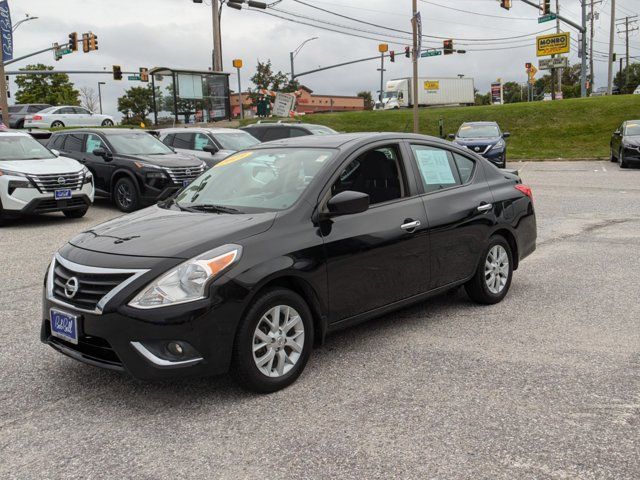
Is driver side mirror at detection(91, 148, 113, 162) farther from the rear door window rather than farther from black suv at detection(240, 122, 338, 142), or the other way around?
the rear door window

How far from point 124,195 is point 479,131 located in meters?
13.7

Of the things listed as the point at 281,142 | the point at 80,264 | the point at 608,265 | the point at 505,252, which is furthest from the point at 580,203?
the point at 80,264

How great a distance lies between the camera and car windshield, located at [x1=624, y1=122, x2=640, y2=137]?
69.8ft

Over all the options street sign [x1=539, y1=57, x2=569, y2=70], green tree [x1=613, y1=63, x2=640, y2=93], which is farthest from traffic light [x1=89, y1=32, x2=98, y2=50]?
green tree [x1=613, y1=63, x2=640, y2=93]

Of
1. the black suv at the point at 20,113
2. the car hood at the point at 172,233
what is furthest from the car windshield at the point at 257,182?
the black suv at the point at 20,113

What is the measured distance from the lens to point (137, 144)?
1372cm

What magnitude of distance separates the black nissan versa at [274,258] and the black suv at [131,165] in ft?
24.6

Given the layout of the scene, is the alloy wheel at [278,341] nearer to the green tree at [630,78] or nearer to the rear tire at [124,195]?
the rear tire at [124,195]

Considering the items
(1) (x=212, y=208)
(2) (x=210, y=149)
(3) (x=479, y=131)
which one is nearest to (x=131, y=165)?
(2) (x=210, y=149)

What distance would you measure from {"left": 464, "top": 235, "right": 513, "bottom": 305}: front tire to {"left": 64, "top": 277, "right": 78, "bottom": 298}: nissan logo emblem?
3309 millimetres

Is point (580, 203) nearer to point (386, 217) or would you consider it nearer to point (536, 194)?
point (536, 194)

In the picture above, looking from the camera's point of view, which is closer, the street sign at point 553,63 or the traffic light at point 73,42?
the traffic light at point 73,42

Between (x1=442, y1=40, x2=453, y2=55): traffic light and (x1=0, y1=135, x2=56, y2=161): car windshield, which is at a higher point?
(x1=442, y1=40, x2=453, y2=55): traffic light

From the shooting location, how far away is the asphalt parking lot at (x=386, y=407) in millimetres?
3080
